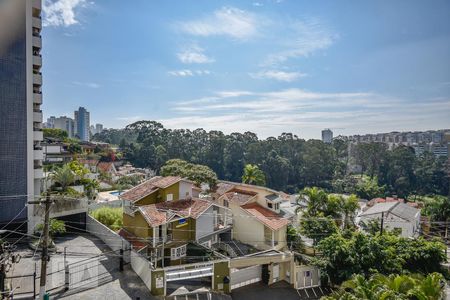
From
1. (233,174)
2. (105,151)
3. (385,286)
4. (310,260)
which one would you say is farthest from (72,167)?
(233,174)

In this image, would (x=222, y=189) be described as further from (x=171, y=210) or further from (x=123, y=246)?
(x=123, y=246)

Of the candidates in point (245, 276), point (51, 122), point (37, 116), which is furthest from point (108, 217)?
point (51, 122)

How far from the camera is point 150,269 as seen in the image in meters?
15.7

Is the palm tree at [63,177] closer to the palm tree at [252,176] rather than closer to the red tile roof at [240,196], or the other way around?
the red tile roof at [240,196]

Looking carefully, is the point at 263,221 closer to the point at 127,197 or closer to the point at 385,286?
the point at 127,197

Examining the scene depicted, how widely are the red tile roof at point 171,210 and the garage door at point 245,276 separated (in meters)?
4.60

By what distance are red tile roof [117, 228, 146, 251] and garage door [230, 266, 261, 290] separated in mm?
6146

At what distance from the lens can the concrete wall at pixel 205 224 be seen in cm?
2170

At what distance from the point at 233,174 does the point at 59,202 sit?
5390 cm

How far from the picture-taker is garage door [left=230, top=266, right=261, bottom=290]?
19.7 meters

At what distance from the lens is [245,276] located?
20250mm

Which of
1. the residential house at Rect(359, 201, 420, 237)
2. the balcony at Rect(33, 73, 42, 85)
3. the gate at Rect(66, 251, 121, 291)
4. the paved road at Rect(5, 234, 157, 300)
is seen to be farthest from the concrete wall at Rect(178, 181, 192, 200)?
the residential house at Rect(359, 201, 420, 237)

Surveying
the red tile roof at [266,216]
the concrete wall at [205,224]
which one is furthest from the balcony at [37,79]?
the red tile roof at [266,216]

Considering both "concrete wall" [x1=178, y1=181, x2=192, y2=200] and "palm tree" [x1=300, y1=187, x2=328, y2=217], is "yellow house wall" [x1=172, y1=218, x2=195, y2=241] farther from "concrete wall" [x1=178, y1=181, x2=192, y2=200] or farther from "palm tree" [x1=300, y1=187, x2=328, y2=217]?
"palm tree" [x1=300, y1=187, x2=328, y2=217]
